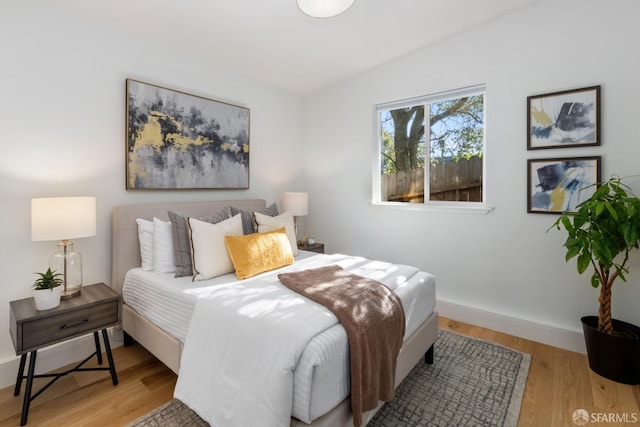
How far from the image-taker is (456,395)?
1955 millimetres

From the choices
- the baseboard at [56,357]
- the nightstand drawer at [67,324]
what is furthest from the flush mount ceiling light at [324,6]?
the baseboard at [56,357]

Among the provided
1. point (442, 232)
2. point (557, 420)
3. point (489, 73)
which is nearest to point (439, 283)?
point (442, 232)

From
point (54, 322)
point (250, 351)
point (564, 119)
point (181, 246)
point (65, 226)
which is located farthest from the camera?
point (564, 119)

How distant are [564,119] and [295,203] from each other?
255 centimetres

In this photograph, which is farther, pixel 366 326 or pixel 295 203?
pixel 295 203

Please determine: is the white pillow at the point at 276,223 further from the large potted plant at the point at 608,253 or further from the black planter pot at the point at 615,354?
the black planter pot at the point at 615,354

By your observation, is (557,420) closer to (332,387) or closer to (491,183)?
(332,387)

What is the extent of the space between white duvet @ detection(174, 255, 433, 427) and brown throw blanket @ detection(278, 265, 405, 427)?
58 millimetres

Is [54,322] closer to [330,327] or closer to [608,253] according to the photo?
[330,327]

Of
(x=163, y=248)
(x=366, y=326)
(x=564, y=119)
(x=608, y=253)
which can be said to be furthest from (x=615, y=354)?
(x=163, y=248)

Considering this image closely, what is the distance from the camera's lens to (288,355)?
4.11 ft

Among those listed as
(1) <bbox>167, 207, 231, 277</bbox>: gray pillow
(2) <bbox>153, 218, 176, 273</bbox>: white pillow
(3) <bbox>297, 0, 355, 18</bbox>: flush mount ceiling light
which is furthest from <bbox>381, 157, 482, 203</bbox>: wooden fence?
(2) <bbox>153, 218, 176, 273</bbox>: white pillow

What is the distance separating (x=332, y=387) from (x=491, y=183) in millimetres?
2374

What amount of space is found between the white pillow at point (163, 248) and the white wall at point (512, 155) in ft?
6.93
